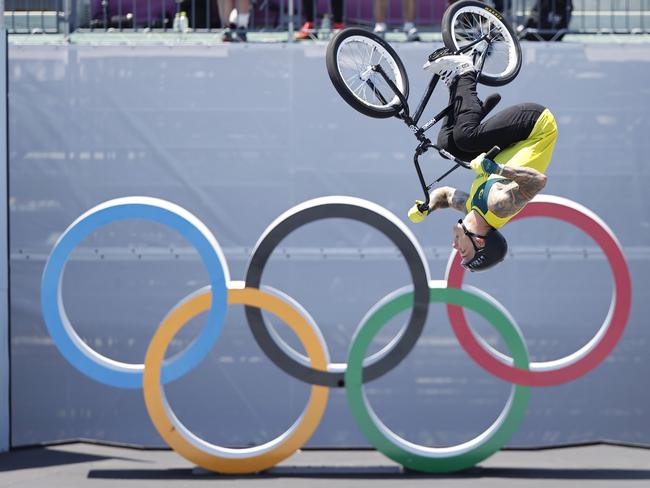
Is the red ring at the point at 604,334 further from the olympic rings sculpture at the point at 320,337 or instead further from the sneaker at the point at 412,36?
the sneaker at the point at 412,36

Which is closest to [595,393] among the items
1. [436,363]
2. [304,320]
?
[436,363]

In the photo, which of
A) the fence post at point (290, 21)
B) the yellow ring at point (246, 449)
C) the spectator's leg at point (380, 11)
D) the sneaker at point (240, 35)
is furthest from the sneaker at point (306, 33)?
the yellow ring at point (246, 449)

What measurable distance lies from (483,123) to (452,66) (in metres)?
0.34

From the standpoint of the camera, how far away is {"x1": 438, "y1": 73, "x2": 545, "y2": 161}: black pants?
7.01 meters

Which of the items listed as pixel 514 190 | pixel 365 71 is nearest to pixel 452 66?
pixel 365 71

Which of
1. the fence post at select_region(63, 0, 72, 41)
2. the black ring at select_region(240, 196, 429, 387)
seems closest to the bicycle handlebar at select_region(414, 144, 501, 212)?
the black ring at select_region(240, 196, 429, 387)

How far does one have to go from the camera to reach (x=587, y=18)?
10250mm

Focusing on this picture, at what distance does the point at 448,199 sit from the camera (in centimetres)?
752

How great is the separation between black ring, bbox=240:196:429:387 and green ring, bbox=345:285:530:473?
10 cm

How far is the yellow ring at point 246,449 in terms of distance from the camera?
29.4 feet

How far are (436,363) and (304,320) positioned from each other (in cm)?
117

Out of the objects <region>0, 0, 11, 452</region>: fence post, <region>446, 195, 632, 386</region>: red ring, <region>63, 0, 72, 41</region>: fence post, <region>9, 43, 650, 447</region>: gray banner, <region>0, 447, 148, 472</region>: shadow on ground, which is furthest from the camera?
<region>63, 0, 72, 41</region>: fence post

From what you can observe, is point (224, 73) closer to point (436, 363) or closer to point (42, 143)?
point (42, 143)

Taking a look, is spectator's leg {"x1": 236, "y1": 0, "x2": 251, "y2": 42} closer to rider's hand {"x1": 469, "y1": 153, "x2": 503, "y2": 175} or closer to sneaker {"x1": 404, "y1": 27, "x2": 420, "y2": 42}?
sneaker {"x1": 404, "y1": 27, "x2": 420, "y2": 42}
